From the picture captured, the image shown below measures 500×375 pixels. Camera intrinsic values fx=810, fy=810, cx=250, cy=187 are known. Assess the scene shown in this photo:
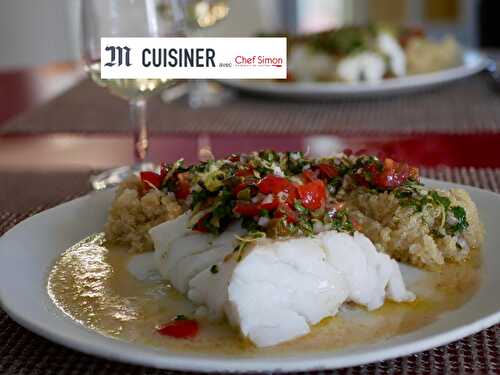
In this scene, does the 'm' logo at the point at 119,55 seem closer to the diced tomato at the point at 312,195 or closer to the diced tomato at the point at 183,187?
the diced tomato at the point at 183,187

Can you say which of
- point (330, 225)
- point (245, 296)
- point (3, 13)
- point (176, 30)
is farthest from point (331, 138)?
point (3, 13)

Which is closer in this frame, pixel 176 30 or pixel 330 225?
pixel 330 225

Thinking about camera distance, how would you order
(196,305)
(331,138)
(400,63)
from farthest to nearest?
(400,63), (331,138), (196,305)

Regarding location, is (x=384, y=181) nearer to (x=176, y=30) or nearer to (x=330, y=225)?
(x=330, y=225)

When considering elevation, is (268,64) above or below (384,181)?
above

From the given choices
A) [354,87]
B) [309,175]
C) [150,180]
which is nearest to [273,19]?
[354,87]

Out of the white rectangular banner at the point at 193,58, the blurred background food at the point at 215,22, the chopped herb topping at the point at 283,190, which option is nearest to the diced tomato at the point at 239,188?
the chopped herb topping at the point at 283,190

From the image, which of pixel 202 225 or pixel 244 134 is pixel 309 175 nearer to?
pixel 202 225

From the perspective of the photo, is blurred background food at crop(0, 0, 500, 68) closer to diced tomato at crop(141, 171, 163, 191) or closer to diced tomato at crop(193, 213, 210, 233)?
diced tomato at crop(141, 171, 163, 191)

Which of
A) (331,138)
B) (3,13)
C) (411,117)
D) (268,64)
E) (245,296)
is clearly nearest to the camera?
(245,296)
